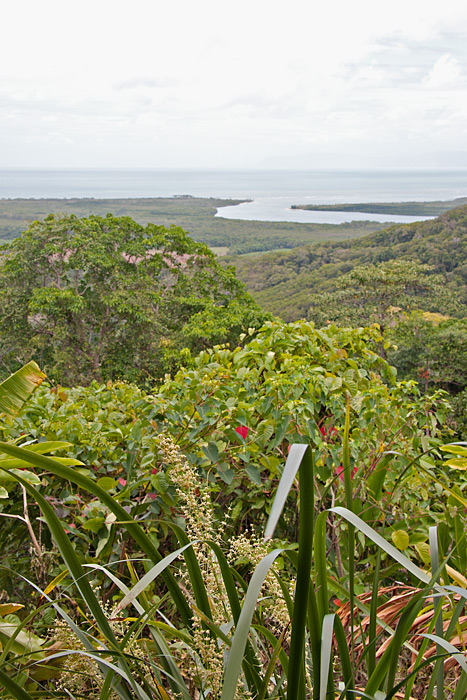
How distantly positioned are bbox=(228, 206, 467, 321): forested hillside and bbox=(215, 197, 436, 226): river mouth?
44.5ft

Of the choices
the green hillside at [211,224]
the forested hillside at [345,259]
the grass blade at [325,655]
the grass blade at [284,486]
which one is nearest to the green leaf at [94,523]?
the grass blade at [325,655]

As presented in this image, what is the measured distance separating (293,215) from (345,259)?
21784 millimetres

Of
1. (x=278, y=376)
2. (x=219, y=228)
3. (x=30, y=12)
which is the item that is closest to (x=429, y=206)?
(x=219, y=228)

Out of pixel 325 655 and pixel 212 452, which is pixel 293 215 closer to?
pixel 212 452

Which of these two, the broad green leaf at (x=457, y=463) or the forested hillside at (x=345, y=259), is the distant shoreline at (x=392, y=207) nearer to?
the forested hillside at (x=345, y=259)

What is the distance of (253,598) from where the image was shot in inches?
12.4

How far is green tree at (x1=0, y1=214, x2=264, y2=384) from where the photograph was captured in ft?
29.4

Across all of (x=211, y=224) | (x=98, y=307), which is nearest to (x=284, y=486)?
(x=98, y=307)

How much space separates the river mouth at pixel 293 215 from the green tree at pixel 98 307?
121 feet

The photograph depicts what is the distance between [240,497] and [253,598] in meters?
0.98

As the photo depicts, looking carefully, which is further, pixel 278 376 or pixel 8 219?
pixel 8 219

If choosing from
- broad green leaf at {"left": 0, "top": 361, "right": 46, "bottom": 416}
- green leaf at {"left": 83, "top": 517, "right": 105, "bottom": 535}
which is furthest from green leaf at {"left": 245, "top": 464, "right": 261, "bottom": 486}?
broad green leaf at {"left": 0, "top": 361, "right": 46, "bottom": 416}

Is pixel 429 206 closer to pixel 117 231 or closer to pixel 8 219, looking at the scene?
pixel 8 219

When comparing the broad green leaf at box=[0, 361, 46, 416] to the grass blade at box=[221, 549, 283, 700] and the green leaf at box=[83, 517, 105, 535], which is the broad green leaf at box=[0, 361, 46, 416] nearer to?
the green leaf at box=[83, 517, 105, 535]
